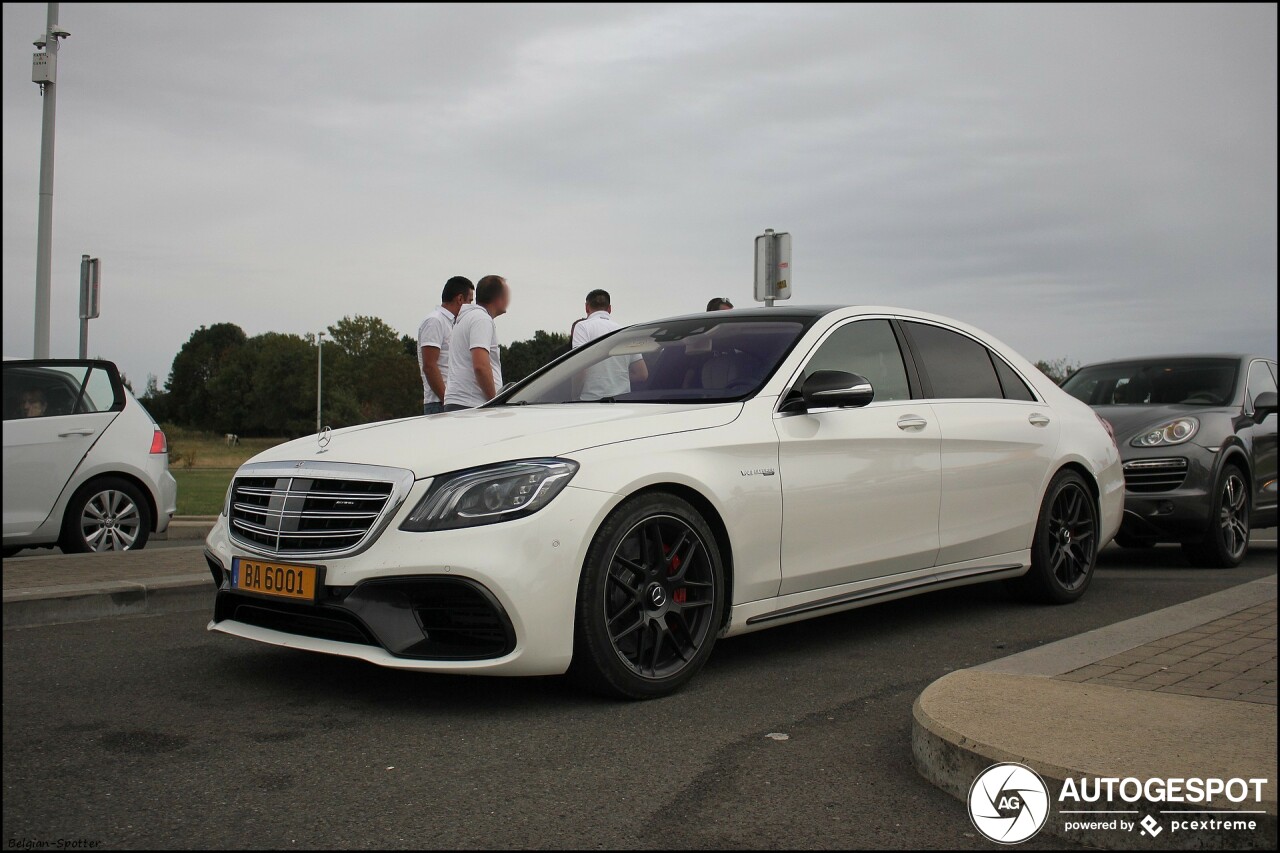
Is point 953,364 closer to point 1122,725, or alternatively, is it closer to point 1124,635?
point 1124,635

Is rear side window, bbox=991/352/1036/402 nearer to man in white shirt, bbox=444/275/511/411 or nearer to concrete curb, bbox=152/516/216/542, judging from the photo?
man in white shirt, bbox=444/275/511/411

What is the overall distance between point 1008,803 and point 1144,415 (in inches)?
251

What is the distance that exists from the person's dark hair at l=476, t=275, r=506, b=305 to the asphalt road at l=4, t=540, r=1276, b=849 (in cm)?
347

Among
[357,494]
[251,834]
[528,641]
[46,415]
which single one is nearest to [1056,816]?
[528,641]

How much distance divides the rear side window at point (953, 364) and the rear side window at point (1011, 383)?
5cm

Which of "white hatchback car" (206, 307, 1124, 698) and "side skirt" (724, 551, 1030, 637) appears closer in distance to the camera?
"white hatchback car" (206, 307, 1124, 698)

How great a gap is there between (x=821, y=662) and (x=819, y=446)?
0.92 m

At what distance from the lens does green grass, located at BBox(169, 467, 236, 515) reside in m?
16.0

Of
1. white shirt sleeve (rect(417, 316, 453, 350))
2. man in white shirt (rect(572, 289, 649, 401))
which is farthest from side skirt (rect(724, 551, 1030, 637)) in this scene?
white shirt sleeve (rect(417, 316, 453, 350))

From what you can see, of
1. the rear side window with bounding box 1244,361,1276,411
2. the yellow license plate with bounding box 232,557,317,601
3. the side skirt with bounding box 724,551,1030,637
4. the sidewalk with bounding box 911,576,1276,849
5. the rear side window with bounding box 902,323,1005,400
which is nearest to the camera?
the sidewalk with bounding box 911,576,1276,849

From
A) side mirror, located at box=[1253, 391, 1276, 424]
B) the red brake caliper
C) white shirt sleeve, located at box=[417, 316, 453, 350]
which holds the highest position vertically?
white shirt sleeve, located at box=[417, 316, 453, 350]

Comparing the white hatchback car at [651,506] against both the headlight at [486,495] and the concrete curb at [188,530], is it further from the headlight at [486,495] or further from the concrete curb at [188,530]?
the concrete curb at [188,530]

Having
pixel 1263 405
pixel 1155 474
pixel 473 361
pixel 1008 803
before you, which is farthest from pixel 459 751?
pixel 1263 405

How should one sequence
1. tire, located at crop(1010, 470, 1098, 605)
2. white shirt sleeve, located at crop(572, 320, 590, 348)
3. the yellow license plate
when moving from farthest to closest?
white shirt sleeve, located at crop(572, 320, 590, 348) < tire, located at crop(1010, 470, 1098, 605) < the yellow license plate
